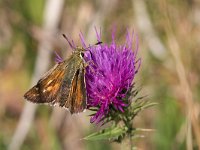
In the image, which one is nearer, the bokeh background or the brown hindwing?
the brown hindwing

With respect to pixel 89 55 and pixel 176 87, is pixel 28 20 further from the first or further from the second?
pixel 89 55

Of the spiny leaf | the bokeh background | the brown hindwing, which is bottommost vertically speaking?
the spiny leaf

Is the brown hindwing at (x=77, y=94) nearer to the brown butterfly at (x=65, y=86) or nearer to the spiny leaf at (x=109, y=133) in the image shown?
the brown butterfly at (x=65, y=86)

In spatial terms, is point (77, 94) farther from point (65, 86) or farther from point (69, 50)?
point (69, 50)

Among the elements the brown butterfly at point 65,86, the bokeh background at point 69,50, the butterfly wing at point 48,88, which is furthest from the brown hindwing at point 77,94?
the bokeh background at point 69,50

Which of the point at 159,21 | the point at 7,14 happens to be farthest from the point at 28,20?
the point at 159,21

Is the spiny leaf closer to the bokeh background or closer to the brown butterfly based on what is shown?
the brown butterfly

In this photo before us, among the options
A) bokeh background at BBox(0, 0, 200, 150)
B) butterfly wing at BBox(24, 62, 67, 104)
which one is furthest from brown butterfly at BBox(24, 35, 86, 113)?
bokeh background at BBox(0, 0, 200, 150)
